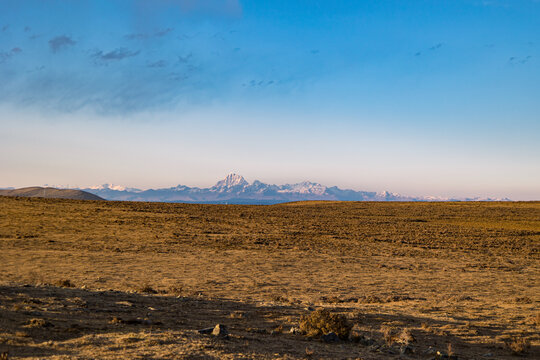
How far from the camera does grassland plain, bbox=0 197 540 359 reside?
9.31m

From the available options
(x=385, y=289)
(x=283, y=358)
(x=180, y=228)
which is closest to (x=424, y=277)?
(x=385, y=289)

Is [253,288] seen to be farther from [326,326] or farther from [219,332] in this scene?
[219,332]

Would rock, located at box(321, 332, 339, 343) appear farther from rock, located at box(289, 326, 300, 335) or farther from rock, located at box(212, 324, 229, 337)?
rock, located at box(212, 324, 229, 337)

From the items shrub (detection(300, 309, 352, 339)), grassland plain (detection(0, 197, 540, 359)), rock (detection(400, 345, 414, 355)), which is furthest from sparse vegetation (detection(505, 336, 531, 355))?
shrub (detection(300, 309, 352, 339))

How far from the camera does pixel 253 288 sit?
19.5 m

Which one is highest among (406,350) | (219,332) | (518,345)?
(219,332)

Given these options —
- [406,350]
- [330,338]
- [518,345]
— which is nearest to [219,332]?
[330,338]

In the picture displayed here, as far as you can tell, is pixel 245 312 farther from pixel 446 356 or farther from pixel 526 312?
pixel 526 312

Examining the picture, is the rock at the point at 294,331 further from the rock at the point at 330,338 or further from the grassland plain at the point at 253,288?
the rock at the point at 330,338

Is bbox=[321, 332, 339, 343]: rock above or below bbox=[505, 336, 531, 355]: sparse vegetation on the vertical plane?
above

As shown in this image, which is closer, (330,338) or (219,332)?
(219,332)

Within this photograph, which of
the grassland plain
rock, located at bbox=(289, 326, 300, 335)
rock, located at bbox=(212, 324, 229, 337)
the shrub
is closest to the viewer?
the grassland plain

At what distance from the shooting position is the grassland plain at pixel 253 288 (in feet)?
30.6

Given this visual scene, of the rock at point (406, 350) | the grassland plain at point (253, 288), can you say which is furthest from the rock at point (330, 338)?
the rock at point (406, 350)
